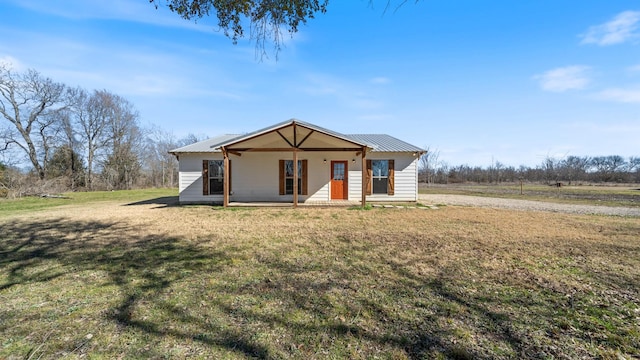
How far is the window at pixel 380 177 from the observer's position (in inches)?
508

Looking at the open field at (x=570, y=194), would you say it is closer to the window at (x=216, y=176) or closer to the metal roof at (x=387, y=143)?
the metal roof at (x=387, y=143)

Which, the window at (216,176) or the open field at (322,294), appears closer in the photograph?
the open field at (322,294)

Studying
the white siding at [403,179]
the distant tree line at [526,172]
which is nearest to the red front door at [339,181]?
the white siding at [403,179]

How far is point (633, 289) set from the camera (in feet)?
11.1

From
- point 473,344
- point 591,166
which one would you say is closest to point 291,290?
point 473,344

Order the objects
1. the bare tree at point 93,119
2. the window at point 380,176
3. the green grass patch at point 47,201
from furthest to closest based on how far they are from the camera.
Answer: the bare tree at point 93,119
the window at point 380,176
the green grass patch at point 47,201

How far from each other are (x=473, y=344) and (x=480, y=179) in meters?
40.5

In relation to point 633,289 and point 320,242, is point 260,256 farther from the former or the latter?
point 633,289

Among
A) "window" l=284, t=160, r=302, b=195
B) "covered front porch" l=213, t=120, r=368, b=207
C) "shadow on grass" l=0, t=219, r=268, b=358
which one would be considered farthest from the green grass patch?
"window" l=284, t=160, r=302, b=195

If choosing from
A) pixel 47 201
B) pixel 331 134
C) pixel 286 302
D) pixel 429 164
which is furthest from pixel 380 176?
pixel 429 164

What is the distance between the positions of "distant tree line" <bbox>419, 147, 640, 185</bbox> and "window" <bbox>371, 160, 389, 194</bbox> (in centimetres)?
→ 2463

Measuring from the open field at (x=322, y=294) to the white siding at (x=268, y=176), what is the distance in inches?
243

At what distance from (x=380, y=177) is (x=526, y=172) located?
37903 mm

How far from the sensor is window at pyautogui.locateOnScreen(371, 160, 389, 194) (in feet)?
42.6
